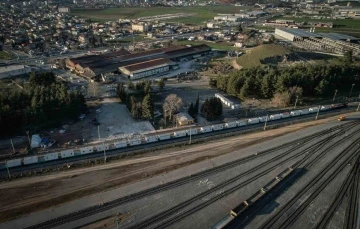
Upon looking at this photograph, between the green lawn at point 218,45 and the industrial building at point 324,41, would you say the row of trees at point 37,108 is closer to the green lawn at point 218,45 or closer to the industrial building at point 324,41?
the green lawn at point 218,45

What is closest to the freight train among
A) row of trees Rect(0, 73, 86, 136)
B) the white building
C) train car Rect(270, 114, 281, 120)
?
train car Rect(270, 114, 281, 120)

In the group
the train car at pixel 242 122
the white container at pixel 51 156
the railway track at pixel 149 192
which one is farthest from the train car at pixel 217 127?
the white container at pixel 51 156

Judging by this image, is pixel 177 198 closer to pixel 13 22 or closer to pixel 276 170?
pixel 276 170

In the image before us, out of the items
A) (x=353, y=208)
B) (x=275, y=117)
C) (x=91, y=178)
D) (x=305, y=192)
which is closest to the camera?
(x=353, y=208)

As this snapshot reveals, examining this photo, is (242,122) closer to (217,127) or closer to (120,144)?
(217,127)

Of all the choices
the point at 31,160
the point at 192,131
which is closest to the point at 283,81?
the point at 192,131

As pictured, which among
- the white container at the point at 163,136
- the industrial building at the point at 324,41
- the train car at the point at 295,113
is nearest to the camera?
the white container at the point at 163,136

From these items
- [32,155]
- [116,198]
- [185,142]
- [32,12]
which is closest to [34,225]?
[116,198]
